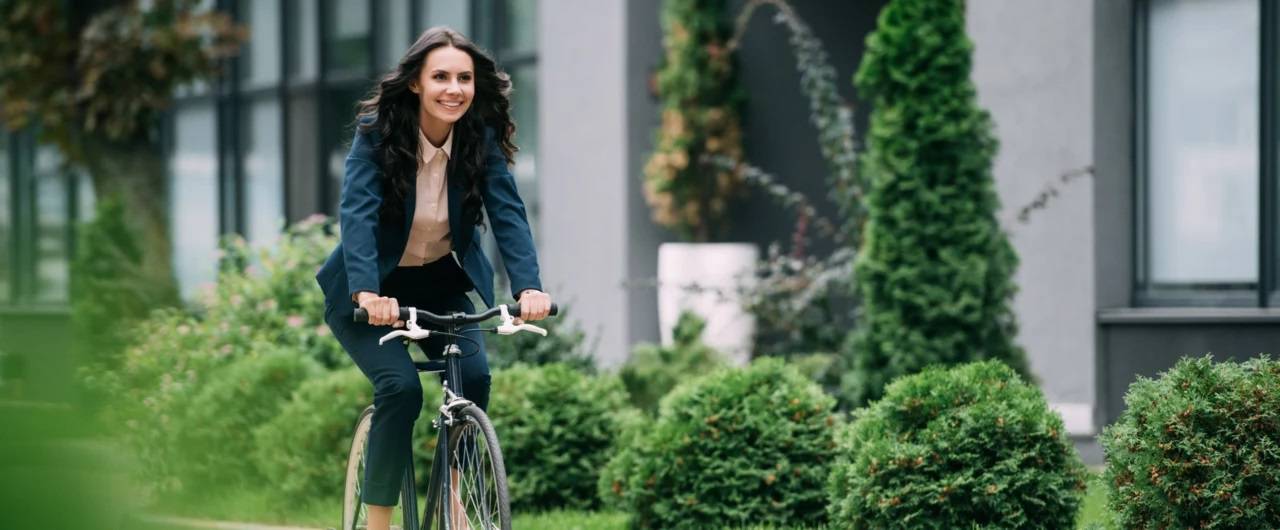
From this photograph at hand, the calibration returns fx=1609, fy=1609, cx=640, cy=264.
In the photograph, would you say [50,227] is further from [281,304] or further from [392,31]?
[281,304]

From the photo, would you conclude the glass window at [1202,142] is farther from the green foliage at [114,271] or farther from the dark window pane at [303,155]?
the dark window pane at [303,155]

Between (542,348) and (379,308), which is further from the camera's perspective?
(542,348)

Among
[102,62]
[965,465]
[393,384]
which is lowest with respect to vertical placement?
[965,465]

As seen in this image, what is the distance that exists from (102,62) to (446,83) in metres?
11.8

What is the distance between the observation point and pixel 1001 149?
923 centimetres

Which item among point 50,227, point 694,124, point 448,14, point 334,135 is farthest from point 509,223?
point 50,227

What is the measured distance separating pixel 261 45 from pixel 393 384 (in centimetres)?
1310

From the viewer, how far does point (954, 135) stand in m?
8.27

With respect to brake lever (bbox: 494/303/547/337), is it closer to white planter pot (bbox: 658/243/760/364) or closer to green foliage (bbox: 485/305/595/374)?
green foliage (bbox: 485/305/595/374)

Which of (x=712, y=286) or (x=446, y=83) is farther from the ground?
(x=446, y=83)

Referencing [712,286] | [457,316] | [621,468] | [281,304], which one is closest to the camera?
[457,316]

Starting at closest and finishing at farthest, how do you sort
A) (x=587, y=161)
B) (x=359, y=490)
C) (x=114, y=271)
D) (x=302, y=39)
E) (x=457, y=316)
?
1. (x=457, y=316)
2. (x=359, y=490)
3. (x=587, y=161)
4. (x=114, y=271)
5. (x=302, y=39)

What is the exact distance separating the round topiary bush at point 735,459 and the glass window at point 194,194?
11.9 metres

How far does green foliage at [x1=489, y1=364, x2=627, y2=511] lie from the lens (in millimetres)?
7180
